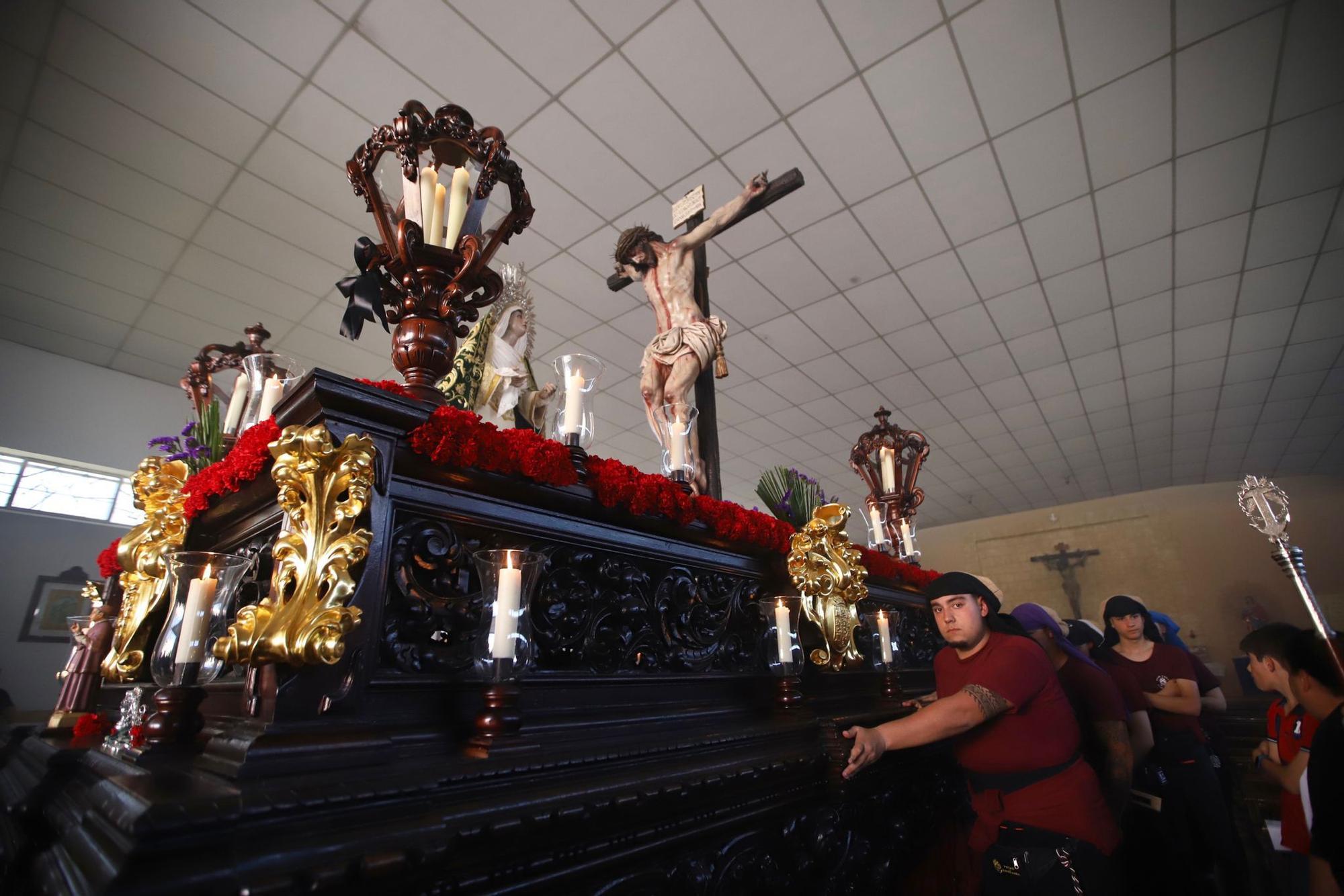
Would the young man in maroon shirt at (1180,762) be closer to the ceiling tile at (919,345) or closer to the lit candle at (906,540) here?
the lit candle at (906,540)

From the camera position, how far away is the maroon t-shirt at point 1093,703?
1936mm

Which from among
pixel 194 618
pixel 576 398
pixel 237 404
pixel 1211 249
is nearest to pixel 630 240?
pixel 576 398

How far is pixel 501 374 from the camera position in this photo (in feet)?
6.40

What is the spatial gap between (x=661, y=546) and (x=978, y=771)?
3.71 feet

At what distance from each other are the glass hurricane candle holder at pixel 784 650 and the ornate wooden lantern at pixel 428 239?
1114 millimetres

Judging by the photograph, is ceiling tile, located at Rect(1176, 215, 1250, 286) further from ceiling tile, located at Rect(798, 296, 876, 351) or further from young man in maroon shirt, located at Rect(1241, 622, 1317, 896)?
young man in maroon shirt, located at Rect(1241, 622, 1317, 896)

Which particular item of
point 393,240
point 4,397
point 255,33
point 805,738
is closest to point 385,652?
point 393,240

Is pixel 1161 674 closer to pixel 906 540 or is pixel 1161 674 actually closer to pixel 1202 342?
pixel 906 540

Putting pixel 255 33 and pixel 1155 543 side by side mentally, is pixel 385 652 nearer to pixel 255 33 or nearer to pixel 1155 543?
pixel 255 33

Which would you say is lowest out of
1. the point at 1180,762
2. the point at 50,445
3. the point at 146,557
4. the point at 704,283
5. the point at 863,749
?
the point at 1180,762

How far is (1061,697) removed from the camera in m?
1.55

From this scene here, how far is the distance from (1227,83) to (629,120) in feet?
10.1

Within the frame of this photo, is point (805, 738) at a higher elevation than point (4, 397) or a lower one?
lower

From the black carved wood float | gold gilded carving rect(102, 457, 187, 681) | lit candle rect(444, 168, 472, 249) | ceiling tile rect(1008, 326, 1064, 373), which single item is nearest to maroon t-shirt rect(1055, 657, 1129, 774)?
the black carved wood float
